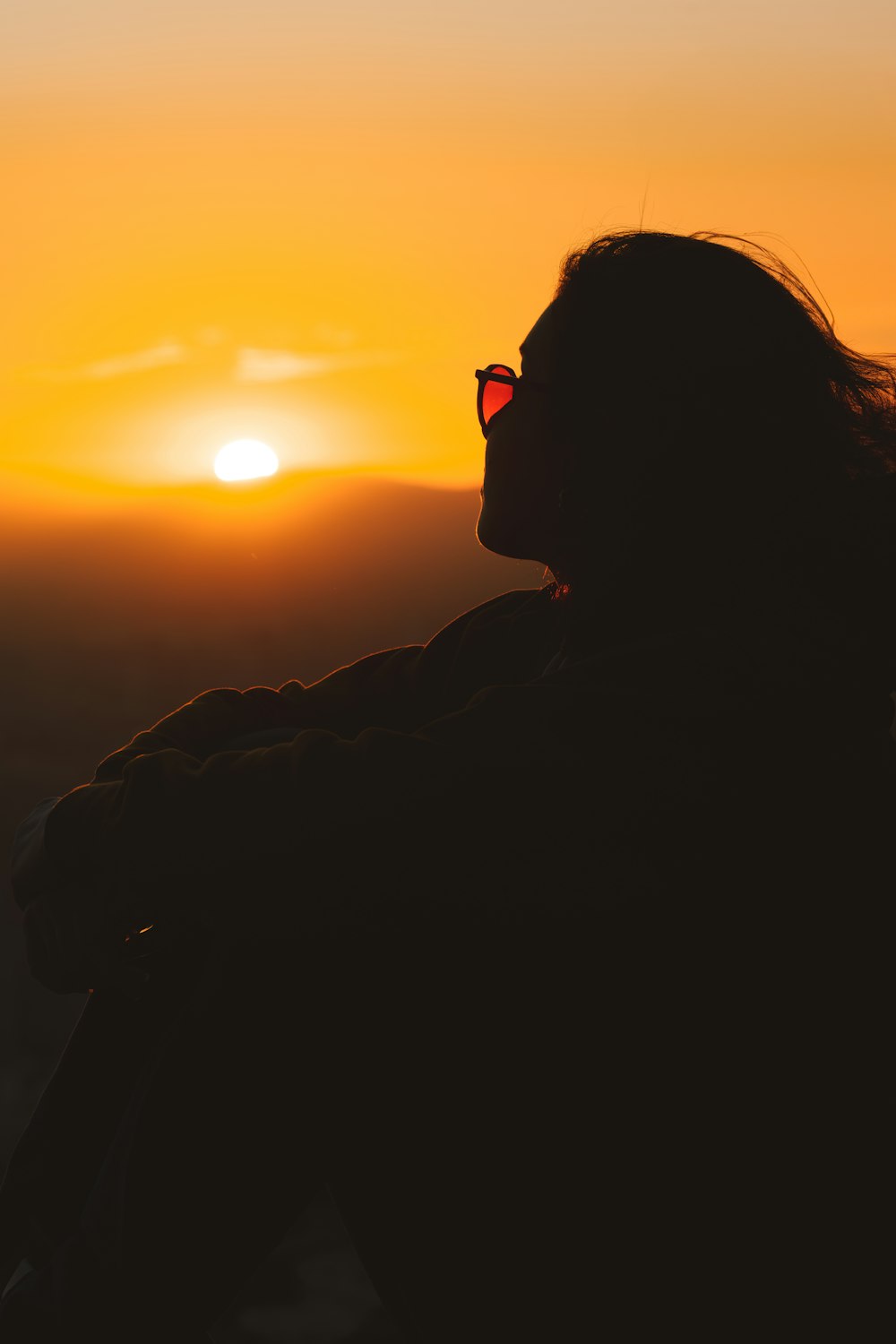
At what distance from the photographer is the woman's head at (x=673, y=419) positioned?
5.45 ft

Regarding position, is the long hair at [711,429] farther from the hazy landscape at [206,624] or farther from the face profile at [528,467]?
the hazy landscape at [206,624]

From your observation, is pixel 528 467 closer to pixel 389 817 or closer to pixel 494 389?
pixel 494 389

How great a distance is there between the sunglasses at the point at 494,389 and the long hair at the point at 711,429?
0.34 feet

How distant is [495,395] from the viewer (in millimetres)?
1969

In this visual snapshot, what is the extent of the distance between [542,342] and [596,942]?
1.02 m

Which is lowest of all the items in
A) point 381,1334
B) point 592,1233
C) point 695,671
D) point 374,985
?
point 381,1334

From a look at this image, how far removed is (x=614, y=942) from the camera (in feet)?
4.75

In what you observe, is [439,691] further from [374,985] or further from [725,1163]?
[725,1163]

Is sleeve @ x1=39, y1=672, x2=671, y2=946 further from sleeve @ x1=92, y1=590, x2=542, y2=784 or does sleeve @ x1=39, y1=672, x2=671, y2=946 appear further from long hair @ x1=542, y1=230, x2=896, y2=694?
Result: sleeve @ x1=92, y1=590, x2=542, y2=784

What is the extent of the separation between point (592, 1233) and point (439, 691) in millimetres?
1160

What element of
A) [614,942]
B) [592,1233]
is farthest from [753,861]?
[592,1233]

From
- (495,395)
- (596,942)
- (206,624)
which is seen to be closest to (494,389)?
(495,395)

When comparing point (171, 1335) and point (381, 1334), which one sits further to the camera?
point (381, 1334)

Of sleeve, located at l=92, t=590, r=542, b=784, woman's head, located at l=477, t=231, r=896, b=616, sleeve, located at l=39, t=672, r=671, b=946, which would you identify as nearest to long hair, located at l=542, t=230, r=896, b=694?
woman's head, located at l=477, t=231, r=896, b=616
